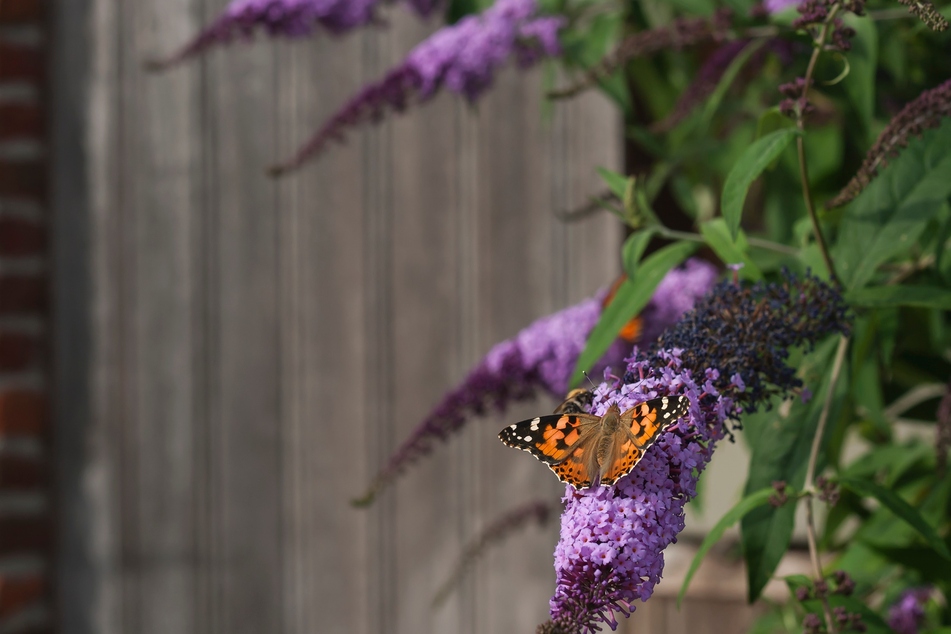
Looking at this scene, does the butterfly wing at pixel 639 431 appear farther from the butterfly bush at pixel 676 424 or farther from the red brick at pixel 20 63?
the red brick at pixel 20 63

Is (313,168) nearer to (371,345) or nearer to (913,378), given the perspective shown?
(371,345)

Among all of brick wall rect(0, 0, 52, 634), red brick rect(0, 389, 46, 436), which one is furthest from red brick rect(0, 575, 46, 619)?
red brick rect(0, 389, 46, 436)

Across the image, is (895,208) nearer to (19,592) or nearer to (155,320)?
(155,320)

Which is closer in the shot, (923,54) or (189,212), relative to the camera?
(923,54)

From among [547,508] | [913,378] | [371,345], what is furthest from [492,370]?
[371,345]

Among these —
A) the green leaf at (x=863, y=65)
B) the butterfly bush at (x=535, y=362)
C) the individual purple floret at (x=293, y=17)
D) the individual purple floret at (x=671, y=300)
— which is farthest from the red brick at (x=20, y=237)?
the green leaf at (x=863, y=65)

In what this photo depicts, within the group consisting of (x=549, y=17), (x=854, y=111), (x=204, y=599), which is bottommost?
(x=204, y=599)
